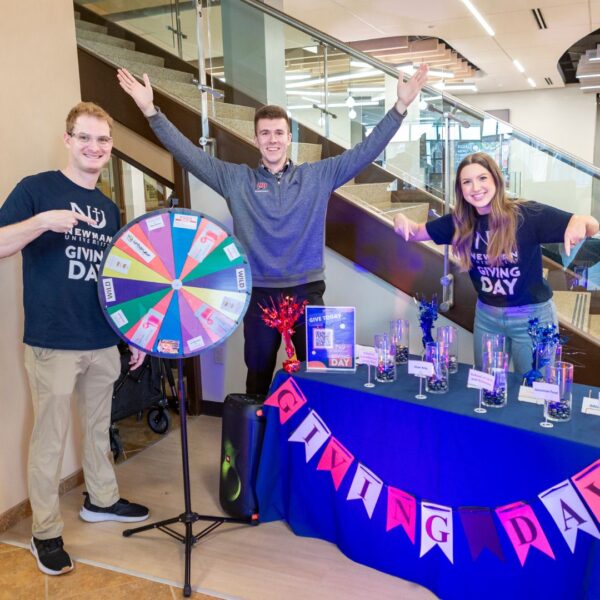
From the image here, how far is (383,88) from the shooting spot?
161 inches

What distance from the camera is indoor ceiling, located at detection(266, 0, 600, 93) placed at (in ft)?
23.0

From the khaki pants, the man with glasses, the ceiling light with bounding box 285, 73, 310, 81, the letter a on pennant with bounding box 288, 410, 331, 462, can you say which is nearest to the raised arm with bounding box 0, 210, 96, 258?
the man with glasses

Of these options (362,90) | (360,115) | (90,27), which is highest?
(90,27)

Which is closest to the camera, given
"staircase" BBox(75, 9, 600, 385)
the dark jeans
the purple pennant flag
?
the purple pennant flag

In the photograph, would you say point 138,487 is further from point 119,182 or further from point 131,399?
point 119,182

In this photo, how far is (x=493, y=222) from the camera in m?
2.29

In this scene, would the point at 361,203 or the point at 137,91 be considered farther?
the point at 361,203

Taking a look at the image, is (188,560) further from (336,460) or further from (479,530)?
(479,530)

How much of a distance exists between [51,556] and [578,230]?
2342 mm

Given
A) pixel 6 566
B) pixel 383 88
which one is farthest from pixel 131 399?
pixel 383 88

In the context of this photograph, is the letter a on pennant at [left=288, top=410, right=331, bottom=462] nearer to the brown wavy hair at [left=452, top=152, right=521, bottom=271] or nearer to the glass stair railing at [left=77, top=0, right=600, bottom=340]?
the brown wavy hair at [left=452, top=152, right=521, bottom=271]

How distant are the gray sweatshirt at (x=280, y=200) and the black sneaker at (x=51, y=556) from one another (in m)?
1.34

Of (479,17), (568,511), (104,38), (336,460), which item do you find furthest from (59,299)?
(479,17)

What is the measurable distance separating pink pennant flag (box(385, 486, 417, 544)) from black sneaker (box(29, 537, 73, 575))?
127 cm
